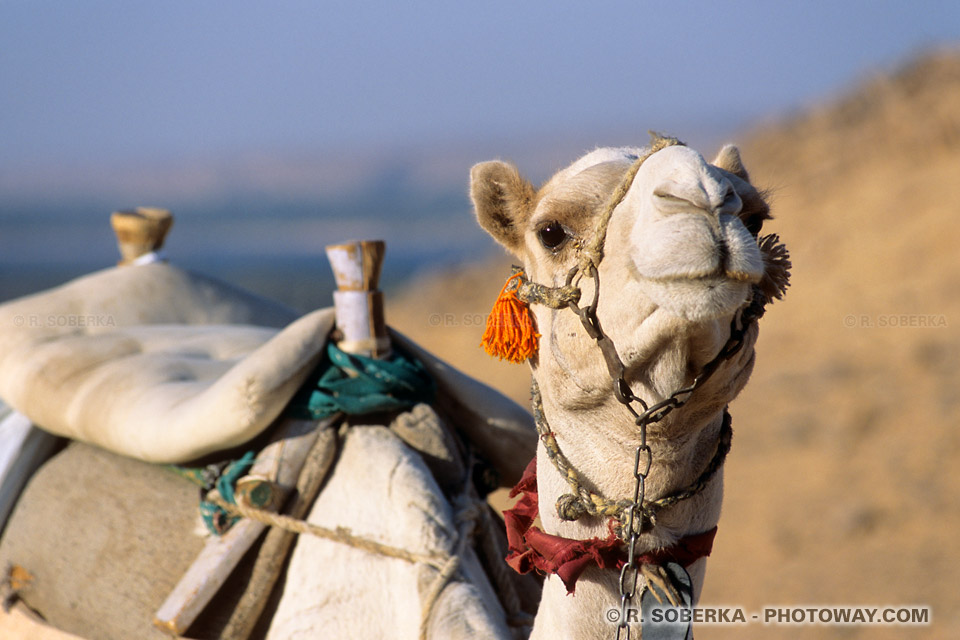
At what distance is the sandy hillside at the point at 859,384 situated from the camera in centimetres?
841

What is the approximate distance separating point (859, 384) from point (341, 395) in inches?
377

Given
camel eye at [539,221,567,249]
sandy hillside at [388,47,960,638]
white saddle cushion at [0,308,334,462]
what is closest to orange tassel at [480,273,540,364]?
camel eye at [539,221,567,249]

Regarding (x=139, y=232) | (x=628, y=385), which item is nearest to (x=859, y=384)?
(x=139, y=232)

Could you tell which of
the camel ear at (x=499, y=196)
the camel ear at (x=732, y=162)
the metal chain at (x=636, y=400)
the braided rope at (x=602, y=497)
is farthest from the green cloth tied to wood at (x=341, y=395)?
the camel ear at (x=732, y=162)

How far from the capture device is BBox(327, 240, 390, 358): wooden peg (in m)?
3.04

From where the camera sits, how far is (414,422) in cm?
306

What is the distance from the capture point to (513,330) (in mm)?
2189

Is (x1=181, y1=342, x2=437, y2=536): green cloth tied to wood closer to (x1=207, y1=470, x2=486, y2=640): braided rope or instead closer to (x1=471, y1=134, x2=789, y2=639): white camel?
(x1=207, y1=470, x2=486, y2=640): braided rope

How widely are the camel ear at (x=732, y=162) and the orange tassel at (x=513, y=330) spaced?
0.51m

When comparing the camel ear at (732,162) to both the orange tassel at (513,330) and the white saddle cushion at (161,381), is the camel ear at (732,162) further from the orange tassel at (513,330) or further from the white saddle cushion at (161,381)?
the white saddle cushion at (161,381)

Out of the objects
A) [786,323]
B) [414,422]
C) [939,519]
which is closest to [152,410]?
[414,422]

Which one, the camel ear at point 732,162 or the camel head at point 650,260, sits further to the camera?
the camel ear at point 732,162

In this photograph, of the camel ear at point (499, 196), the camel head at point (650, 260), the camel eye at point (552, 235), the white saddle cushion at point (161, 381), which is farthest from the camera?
the white saddle cushion at point (161, 381)

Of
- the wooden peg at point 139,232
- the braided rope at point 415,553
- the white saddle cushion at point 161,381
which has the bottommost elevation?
the braided rope at point 415,553
